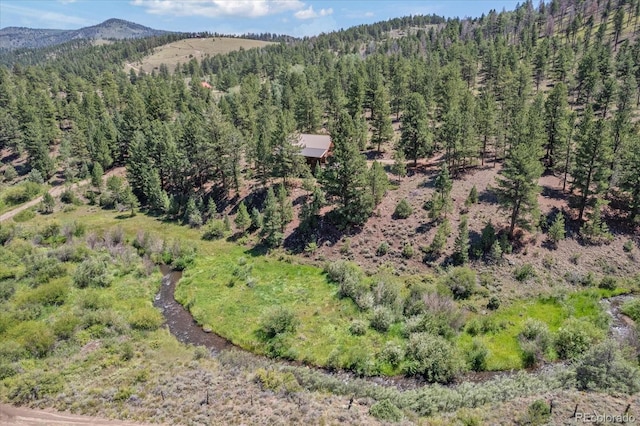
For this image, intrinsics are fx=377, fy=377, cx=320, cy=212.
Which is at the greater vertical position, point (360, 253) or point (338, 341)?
point (360, 253)

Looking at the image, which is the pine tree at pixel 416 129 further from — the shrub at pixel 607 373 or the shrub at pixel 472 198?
the shrub at pixel 607 373

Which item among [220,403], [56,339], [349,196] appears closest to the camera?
[220,403]

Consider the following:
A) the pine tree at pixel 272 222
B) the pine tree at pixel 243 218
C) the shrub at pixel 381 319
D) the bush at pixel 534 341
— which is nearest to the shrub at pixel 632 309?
the bush at pixel 534 341

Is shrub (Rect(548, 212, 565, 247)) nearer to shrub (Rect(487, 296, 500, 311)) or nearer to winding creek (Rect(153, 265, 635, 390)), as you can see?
winding creek (Rect(153, 265, 635, 390))

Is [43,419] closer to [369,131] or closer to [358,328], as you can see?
[358,328]

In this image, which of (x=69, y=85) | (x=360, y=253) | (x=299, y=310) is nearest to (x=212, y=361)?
(x=299, y=310)

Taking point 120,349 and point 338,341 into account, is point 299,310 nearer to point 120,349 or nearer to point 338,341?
point 338,341
